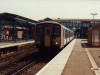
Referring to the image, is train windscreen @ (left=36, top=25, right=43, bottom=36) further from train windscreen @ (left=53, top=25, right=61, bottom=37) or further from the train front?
train windscreen @ (left=53, top=25, right=61, bottom=37)

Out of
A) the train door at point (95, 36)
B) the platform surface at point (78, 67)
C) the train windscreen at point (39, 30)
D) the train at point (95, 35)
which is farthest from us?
the train door at point (95, 36)

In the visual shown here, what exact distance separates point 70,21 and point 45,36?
4244 cm

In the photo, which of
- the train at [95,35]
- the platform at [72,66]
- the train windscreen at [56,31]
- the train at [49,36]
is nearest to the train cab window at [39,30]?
the train at [49,36]

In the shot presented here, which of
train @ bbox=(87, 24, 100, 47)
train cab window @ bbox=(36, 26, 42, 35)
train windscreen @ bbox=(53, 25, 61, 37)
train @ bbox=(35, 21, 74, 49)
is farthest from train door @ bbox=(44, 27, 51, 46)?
train @ bbox=(87, 24, 100, 47)

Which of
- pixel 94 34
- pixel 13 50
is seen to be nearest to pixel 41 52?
pixel 13 50

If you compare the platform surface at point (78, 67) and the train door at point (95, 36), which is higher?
the train door at point (95, 36)

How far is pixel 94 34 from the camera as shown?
18203mm

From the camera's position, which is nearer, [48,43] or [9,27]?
[48,43]

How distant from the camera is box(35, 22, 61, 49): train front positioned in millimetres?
13086

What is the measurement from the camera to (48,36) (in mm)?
13109

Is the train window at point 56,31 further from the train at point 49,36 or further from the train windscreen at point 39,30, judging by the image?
the train windscreen at point 39,30

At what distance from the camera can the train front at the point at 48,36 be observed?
13086 mm

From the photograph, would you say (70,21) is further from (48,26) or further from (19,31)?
(48,26)

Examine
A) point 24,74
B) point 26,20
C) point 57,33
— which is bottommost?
point 24,74
